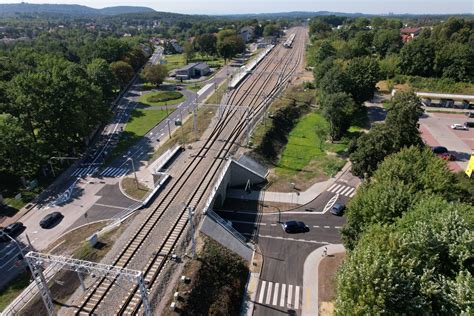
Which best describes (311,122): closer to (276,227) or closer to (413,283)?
(276,227)

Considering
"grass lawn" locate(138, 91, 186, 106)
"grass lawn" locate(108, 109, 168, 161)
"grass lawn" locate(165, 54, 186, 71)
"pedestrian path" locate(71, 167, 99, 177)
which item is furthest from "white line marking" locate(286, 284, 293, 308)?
"grass lawn" locate(165, 54, 186, 71)

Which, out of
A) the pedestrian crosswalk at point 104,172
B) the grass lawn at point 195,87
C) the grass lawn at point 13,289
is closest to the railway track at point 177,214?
the grass lawn at point 13,289

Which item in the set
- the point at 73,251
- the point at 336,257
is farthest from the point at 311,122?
the point at 73,251

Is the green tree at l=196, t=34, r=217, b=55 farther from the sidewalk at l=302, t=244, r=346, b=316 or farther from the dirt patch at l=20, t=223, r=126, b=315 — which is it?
the sidewalk at l=302, t=244, r=346, b=316

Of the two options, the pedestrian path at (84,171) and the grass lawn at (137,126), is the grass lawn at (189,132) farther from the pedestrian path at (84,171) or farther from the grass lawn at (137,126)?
the pedestrian path at (84,171)

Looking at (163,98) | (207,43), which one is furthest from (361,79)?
(207,43)
